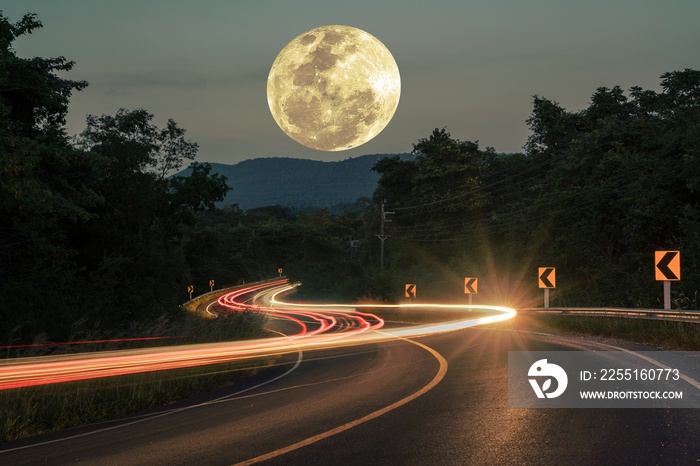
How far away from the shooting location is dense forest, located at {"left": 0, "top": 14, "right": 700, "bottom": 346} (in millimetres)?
22625

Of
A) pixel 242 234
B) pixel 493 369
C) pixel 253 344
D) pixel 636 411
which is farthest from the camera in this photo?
pixel 242 234

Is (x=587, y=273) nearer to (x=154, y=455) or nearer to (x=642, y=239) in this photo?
(x=642, y=239)

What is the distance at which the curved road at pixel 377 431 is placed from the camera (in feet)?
23.2

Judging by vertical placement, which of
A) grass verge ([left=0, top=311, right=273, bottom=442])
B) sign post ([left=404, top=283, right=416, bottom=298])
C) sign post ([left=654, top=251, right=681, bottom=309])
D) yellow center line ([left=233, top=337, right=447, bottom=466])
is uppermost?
sign post ([left=654, top=251, right=681, bottom=309])

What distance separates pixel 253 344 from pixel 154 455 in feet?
34.4

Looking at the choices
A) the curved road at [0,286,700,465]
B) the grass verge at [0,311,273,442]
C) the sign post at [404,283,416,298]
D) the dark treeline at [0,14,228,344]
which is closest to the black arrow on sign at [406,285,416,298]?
the sign post at [404,283,416,298]

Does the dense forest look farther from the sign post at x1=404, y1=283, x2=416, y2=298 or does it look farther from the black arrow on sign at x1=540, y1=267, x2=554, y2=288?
the sign post at x1=404, y1=283, x2=416, y2=298

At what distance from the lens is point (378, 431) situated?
830 centimetres

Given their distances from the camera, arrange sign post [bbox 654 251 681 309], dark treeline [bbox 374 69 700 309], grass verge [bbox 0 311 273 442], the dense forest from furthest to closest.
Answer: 1. dark treeline [bbox 374 69 700 309]
2. the dense forest
3. sign post [bbox 654 251 681 309]
4. grass verge [bbox 0 311 273 442]

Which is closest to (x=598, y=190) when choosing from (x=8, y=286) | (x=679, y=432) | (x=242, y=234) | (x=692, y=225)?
(x=692, y=225)

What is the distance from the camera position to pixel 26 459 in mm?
7824

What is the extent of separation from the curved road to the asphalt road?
16 millimetres

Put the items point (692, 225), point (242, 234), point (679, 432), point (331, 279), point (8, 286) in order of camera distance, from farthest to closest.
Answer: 1. point (242, 234)
2. point (331, 279)
3. point (692, 225)
4. point (8, 286)
5. point (679, 432)

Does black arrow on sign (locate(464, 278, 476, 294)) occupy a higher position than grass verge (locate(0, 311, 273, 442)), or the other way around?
black arrow on sign (locate(464, 278, 476, 294))
